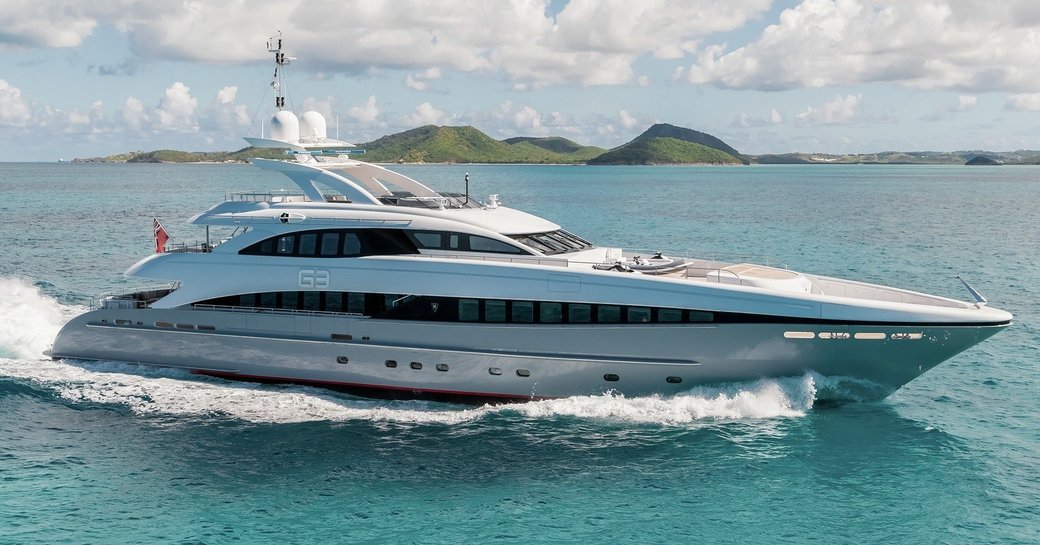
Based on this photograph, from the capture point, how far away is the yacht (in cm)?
1656

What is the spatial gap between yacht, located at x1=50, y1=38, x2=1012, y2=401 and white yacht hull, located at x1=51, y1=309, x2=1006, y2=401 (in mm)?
31

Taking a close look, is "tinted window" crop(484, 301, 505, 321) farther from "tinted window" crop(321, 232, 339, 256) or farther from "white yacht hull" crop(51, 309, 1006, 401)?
"tinted window" crop(321, 232, 339, 256)

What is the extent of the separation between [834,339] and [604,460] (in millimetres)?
5243

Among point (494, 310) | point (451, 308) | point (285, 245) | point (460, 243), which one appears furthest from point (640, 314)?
point (285, 245)

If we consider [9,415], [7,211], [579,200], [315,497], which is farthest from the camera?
[579,200]

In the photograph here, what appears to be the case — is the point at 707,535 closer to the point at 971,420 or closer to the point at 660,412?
the point at 660,412

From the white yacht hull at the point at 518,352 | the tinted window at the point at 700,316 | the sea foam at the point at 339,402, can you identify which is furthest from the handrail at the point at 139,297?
the tinted window at the point at 700,316

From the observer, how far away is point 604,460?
14969 mm

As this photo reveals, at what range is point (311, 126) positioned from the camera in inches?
901

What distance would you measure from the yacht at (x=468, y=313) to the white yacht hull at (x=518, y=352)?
31 millimetres

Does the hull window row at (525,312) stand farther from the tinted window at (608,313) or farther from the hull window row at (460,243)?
the hull window row at (460,243)

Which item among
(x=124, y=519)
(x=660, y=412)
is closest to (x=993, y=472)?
(x=660, y=412)

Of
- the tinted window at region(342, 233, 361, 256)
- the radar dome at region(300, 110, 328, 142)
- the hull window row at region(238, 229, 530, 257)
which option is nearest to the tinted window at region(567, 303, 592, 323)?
the hull window row at region(238, 229, 530, 257)

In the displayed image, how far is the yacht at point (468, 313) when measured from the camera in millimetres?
16562
